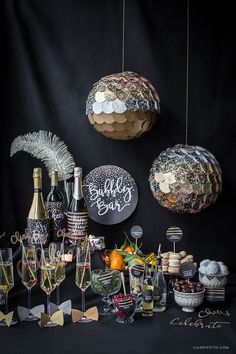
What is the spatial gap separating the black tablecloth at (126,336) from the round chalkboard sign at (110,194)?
1.74 feet

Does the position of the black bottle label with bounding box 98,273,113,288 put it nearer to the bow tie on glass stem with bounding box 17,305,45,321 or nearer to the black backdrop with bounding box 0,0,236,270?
the bow tie on glass stem with bounding box 17,305,45,321

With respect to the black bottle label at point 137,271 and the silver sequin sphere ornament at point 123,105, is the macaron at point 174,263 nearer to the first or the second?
the black bottle label at point 137,271

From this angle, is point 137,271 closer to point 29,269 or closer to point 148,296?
point 148,296

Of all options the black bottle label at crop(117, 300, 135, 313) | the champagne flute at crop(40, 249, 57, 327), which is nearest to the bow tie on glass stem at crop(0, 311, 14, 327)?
the champagne flute at crop(40, 249, 57, 327)

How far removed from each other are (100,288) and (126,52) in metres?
1.11

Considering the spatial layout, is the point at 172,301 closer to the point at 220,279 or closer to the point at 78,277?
the point at 220,279

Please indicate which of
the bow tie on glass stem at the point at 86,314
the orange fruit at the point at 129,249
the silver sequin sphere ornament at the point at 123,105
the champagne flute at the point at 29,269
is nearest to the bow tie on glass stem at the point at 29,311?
the champagne flute at the point at 29,269

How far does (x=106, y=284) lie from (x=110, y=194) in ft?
1.94

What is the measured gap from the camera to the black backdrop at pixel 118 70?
2109 mm

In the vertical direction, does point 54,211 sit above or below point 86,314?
above

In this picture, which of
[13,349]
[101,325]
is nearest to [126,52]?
[101,325]

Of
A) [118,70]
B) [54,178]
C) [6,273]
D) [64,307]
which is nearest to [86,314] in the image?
[64,307]

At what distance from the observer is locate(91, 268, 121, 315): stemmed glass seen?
1646 mm

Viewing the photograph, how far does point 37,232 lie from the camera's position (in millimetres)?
1809
